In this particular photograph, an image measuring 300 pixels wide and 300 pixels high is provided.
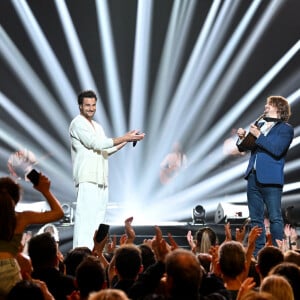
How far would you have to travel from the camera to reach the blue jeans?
5.13m

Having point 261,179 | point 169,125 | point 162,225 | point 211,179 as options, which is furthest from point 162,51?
point 261,179

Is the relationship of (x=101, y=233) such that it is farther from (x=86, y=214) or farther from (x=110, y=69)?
(x=110, y=69)

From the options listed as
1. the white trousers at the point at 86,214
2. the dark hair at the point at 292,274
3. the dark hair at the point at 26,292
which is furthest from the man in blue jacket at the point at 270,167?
the dark hair at the point at 26,292

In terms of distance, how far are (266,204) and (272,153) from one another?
1.25ft

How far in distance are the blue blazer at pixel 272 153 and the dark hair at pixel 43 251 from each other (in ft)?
8.09

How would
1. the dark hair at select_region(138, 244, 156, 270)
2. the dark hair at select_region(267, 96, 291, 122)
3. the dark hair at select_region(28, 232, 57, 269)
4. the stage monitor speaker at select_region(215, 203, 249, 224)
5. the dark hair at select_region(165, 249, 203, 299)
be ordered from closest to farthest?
the dark hair at select_region(165, 249, 203, 299), the dark hair at select_region(28, 232, 57, 269), the dark hair at select_region(138, 244, 156, 270), the dark hair at select_region(267, 96, 291, 122), the stage monitor speaker at select_region(215, 203, 249, 224)

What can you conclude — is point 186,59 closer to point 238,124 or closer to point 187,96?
point 187,96

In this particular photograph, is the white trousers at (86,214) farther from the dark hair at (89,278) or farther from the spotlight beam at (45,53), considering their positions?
the spotlight beam at (45,53)

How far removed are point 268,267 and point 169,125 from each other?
6.27 metres

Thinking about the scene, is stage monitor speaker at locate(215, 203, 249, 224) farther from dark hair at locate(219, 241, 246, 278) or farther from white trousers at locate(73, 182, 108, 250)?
dark hair at locate(219, 241, 246, 278)

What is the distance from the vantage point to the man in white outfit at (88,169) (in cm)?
520

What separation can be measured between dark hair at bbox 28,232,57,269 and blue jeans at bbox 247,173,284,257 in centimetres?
236

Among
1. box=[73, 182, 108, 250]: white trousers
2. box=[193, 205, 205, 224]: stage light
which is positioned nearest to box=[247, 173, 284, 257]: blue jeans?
box=[73, 182, 108, 250]: white trousers

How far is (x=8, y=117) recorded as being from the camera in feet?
30.6
